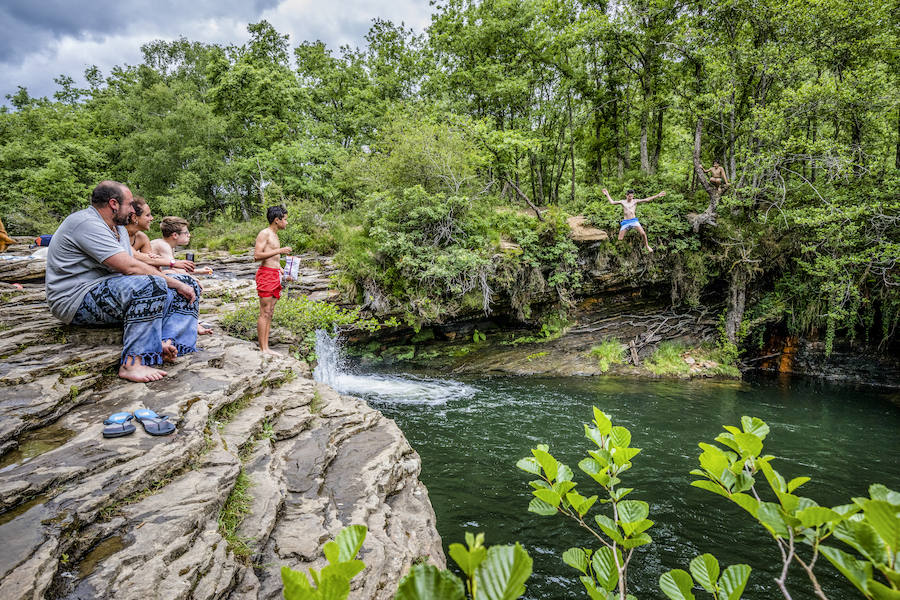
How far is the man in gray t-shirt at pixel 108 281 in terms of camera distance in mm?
3576

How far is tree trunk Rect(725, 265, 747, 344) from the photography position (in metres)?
12.5

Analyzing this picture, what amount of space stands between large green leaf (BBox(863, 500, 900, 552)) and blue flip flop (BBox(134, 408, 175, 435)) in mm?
3669

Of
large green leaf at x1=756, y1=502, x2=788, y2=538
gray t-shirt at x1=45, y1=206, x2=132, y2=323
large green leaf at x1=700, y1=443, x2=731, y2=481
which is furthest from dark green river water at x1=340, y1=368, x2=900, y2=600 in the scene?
gray t-shirt at x1=45, y1=206, x2=132, y2=323

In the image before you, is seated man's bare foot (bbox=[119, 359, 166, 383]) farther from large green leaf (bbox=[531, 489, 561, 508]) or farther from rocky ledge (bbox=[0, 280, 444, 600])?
large green leaf (bbox=[531, 489, 561, 508])

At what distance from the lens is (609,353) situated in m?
12.4

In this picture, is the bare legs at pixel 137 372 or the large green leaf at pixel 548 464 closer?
the large green leaf at pixel 548 464

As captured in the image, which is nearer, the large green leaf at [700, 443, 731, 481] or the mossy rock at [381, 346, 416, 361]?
the large green leaf at [700, 443, 731, 481]

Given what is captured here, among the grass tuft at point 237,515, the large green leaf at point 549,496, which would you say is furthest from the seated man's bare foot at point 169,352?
the large green leaf at point 549,496

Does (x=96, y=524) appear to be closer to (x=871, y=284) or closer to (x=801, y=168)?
(x=871, y=284)

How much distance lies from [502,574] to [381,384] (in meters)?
10.3

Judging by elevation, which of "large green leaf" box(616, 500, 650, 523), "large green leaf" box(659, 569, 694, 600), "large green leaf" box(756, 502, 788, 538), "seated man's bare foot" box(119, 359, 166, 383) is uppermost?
"large green leaf" box(756, 502, 788, 538)

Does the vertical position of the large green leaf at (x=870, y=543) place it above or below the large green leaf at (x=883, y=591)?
above

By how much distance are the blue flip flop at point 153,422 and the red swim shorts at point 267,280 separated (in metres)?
3.03

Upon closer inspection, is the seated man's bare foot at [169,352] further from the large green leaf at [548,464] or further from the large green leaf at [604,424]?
the large green leaf at [604,424]
